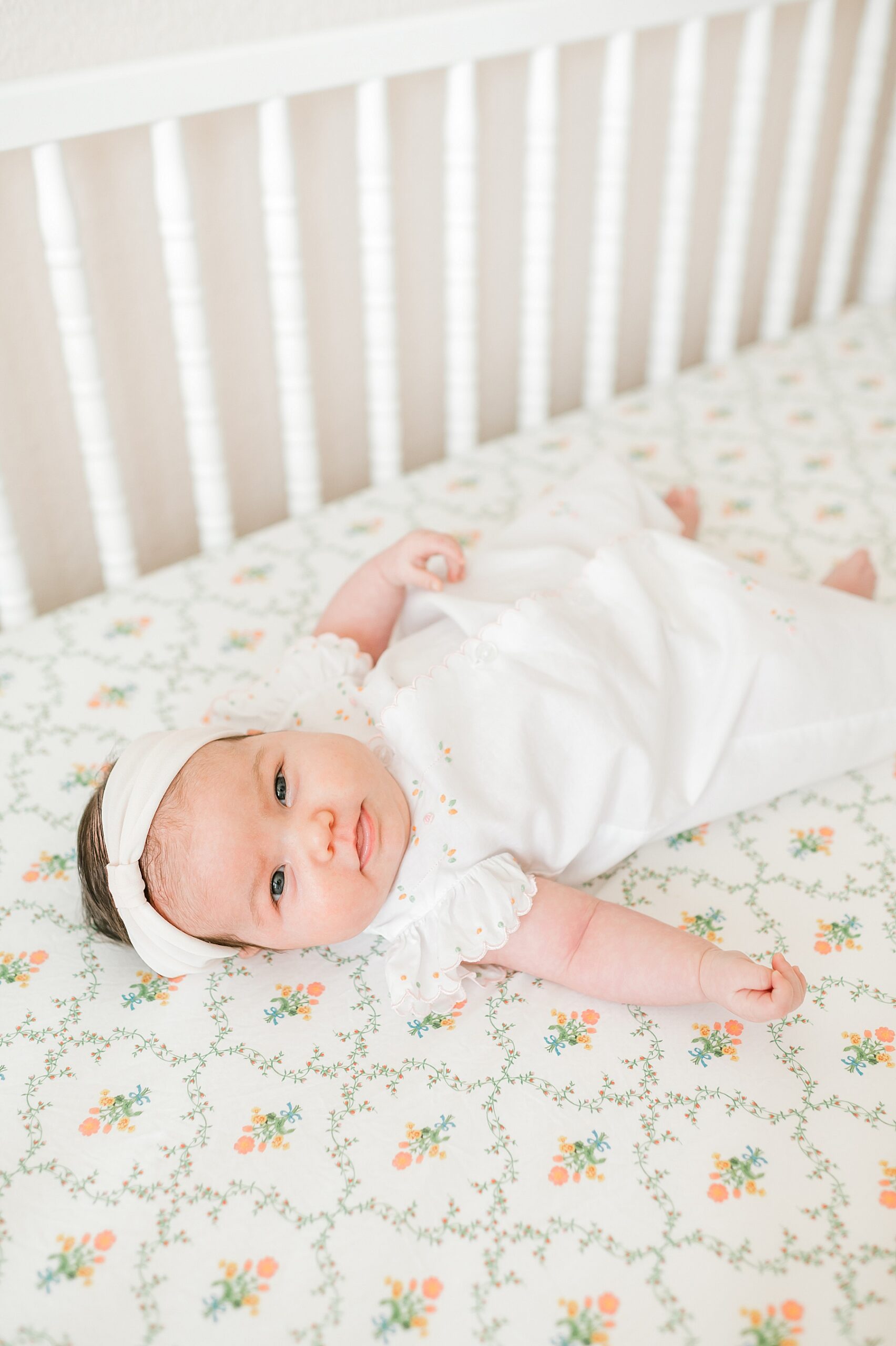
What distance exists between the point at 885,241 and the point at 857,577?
0.96 meters

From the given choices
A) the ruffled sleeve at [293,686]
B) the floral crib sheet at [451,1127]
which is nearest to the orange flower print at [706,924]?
the floral crib sheet at [451,1127]

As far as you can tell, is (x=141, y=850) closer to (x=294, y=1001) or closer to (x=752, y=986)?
(x=294, y=1001)

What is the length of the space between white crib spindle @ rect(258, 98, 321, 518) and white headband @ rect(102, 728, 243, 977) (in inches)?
24.4

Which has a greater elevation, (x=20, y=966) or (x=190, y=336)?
(x=190, y=336)

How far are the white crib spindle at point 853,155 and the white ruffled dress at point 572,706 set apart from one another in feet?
3.29

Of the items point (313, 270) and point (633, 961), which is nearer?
point (633, 961)

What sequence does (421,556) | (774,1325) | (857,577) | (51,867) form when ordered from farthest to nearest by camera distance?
(857,577) → (421,556) → (51,867) → (774,1325)

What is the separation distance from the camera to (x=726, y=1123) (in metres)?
0.78

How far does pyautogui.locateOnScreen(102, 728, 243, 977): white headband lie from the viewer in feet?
2.75

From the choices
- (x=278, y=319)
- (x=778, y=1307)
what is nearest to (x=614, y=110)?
(x=278, y=319)

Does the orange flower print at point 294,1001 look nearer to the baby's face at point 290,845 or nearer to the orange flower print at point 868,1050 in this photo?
the baby's face at point 290,845

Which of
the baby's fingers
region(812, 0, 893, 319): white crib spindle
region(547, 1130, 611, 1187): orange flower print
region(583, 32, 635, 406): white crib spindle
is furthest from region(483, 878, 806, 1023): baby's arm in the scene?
region(812, 0, 893, 319): white crib spindle

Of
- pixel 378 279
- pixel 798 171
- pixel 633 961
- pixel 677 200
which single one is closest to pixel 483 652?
pixel 633 961

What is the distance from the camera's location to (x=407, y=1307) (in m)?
0.70
